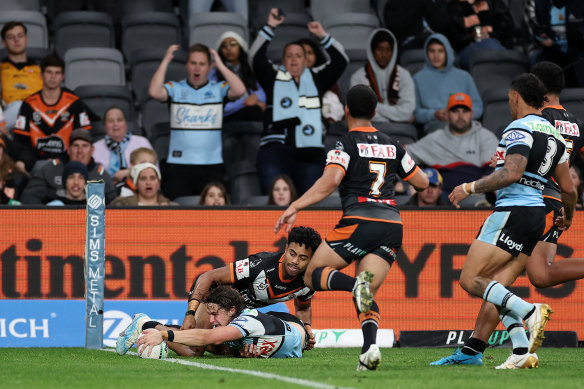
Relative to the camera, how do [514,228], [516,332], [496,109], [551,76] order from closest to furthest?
[516,332]
[514,228]
[551,76]
[496,109]

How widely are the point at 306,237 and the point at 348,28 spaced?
7.67 metres

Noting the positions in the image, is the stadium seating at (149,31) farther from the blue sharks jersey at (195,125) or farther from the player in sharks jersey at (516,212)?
the player in sharks jersey at (516,212)

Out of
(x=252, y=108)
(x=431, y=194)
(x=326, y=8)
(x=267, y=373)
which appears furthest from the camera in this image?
(x=326, y=8)

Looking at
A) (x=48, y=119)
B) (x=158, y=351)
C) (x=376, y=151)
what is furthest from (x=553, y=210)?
(x=48, y=119)

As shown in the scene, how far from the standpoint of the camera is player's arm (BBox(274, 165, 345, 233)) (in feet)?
22.7

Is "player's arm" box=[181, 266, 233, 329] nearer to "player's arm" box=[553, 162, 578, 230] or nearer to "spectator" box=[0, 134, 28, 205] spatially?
"player's arm" box=[553, 162, 578, 230]

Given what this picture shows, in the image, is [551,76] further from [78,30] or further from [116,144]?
[78,30]

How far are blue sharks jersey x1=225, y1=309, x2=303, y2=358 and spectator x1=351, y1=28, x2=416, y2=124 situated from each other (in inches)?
218

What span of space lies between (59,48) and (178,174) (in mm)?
4147

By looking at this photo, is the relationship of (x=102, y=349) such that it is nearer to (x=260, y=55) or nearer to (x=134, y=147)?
(x=134, y=147)

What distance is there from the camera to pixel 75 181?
10977mm

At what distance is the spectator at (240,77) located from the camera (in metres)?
12.9

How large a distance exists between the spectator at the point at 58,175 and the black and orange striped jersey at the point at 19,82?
5.66 ft

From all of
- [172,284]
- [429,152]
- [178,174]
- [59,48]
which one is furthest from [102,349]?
[59,48]
